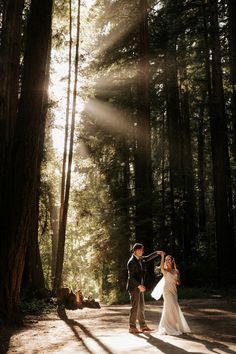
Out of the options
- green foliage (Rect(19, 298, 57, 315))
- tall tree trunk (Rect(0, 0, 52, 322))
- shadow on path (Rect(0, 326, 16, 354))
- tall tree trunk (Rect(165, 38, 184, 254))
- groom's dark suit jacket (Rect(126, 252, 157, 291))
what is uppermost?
tall tree trunk (Rect(165, 38, 184, 254))

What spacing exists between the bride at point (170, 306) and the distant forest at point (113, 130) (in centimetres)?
366

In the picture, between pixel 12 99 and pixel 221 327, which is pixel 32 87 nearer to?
pixel 12 99

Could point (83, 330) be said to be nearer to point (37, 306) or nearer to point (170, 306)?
point (170, 306)

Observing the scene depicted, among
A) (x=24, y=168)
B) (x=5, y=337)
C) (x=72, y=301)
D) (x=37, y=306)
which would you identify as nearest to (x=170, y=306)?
(x=5, y=337)

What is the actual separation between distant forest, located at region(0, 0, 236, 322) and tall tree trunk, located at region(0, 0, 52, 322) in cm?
3

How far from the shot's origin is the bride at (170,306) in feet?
28.8

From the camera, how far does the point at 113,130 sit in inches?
888

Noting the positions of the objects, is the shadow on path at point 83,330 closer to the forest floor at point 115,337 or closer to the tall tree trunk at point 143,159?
the forest floor at point 115,337

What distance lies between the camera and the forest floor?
7.23 meters

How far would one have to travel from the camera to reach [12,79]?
13133 mm

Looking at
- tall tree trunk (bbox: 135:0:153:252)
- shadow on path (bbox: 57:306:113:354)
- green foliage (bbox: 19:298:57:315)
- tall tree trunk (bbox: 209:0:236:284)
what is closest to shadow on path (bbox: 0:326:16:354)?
shadow on path (bbox: 57:306:113:354)

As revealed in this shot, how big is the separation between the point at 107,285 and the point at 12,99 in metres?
16.0

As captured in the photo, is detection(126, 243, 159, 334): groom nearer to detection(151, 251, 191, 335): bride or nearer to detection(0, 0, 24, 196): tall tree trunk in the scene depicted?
detection(151, 251, 191, 335): bride

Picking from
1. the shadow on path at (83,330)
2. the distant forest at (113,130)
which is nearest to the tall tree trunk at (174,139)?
the distant forest at (113,130)
